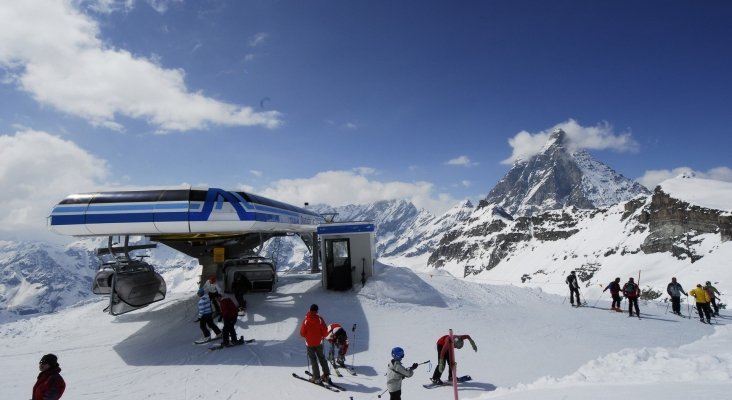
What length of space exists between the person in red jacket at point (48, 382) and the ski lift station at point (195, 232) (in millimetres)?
7866

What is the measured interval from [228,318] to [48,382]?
19.0 ft

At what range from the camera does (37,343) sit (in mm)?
13820

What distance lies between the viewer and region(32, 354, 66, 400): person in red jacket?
5.57 m

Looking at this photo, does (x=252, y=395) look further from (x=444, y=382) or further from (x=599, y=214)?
(x=599, y=214)

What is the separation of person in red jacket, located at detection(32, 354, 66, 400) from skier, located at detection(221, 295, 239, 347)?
5312 millimetres

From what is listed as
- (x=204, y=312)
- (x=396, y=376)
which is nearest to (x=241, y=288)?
(x=204, y=312)

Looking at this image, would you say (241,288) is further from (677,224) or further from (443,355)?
(677,224)

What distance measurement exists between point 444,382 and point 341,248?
1069 centimetres

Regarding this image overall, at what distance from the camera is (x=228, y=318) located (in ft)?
37.3

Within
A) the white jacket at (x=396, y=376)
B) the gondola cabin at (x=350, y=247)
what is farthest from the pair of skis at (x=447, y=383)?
the gondola cabin at (x=350, y=247)

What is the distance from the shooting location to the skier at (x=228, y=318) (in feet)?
36.6

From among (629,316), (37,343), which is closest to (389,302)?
(629,316)

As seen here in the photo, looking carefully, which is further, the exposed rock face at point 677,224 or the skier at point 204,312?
Result: the exposed rock face at point 677,224

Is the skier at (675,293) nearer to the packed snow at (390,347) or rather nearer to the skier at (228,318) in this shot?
the packed snow at (390,347)
